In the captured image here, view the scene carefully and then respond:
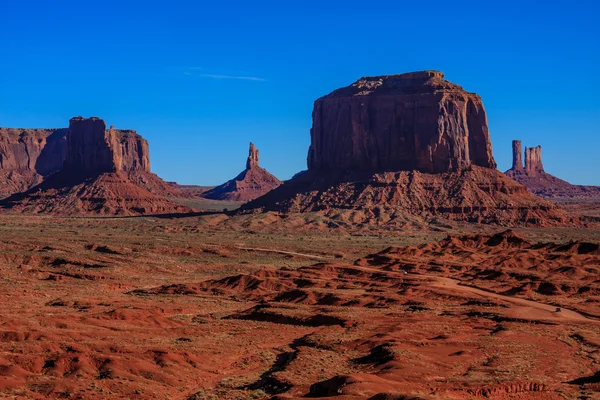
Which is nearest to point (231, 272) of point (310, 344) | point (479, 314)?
point (479, 314)

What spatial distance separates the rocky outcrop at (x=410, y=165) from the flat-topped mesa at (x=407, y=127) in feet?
0.51

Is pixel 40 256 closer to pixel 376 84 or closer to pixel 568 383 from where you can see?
pixel 568 383

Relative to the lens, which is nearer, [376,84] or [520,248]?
[520,248]

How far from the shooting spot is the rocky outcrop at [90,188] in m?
162

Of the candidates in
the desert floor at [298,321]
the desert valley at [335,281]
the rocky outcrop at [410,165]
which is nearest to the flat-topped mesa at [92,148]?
the desert valley at [335,281]

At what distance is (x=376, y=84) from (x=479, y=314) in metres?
95.5

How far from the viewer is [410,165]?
449 ft

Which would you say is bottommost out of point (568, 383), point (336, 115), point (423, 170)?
point (568, 383)

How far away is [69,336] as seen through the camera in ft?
128

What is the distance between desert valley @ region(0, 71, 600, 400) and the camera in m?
32.7

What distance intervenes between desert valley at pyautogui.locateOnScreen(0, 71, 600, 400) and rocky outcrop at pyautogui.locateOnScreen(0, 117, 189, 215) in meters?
0.83

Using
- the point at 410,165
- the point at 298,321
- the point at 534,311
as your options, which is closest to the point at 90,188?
the point at 410,165

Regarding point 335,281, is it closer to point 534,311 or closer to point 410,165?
point 534,311

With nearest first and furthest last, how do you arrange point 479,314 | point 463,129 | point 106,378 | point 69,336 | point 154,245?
point 106,378 → point 69,336 → point 479,314 → point 154,245 → point 463,129
